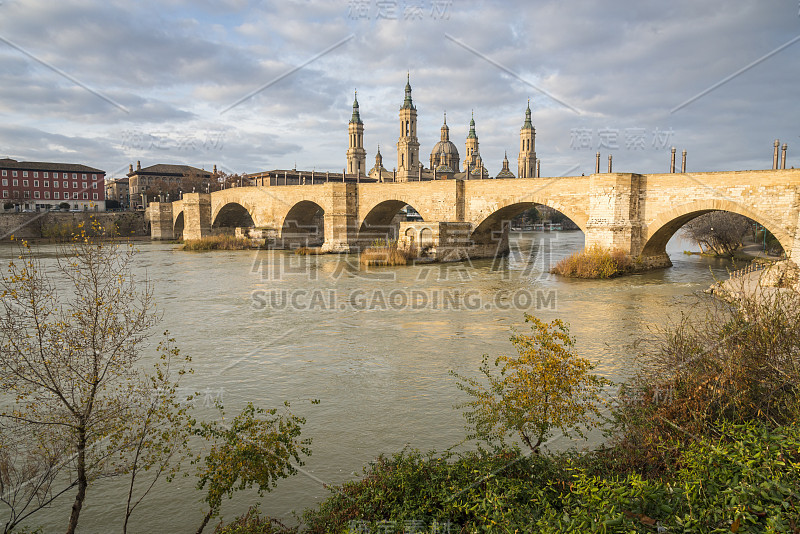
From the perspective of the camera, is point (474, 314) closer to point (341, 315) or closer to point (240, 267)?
point (341, 315)

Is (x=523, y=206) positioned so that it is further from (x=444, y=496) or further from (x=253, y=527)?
(x=253, y=527)

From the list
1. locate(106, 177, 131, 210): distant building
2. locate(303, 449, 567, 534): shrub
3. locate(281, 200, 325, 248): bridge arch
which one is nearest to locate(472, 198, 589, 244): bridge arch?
locate(281, 200, 325, 248): bridge arch

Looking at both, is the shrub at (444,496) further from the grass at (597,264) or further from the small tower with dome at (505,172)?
the small tower with dome at (505,172)

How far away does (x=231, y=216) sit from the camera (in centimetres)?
4669

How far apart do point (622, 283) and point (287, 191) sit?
983 inches

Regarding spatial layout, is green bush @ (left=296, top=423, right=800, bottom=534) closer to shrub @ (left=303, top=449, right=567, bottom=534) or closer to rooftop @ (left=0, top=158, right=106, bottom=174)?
shrub @ (left=303, top=449, right=567, bottom=534)

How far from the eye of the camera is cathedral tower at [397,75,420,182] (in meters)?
81.3

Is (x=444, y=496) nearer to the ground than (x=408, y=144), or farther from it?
nearer to the ground

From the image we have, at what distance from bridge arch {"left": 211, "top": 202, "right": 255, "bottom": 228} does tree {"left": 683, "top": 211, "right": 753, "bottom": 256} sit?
111 ft

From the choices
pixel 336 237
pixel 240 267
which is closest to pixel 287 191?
pixel 336 237

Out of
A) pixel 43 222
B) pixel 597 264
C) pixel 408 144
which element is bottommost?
pixel 597 264

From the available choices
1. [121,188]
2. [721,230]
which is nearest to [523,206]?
[721,230]

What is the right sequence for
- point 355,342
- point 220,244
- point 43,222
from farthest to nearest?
point 43,222
point 220,244
point 355,342

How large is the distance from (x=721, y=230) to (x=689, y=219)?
8.52 metres
